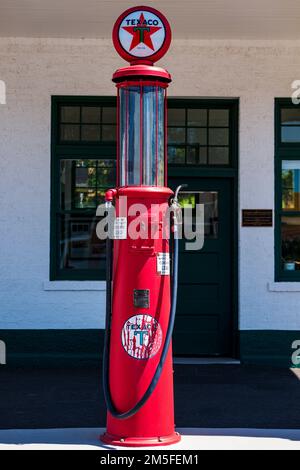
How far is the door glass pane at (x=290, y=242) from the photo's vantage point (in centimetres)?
→ 1015

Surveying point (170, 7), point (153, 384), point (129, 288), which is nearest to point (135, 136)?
point (129, 288)

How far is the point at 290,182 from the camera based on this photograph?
1019cm

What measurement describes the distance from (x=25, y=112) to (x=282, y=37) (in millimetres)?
3379

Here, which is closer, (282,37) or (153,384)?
(153,384)

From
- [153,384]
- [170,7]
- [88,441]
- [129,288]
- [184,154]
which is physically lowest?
[88,441]

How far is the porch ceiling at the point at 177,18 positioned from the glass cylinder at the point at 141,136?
3264 millimetres

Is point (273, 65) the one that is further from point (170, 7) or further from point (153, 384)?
point (153, 384)

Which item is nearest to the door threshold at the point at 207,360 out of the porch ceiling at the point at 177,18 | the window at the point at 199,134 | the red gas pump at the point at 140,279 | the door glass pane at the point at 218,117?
the window at the point at 199,134

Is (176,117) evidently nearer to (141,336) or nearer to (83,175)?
(83,175)

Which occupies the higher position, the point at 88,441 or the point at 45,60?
the point at 45,60

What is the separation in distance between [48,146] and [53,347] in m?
2.53

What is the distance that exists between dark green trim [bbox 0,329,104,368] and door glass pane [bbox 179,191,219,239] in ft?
6.33

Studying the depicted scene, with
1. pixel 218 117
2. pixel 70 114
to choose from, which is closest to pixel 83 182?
pixel 70 114

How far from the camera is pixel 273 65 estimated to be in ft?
32.8
